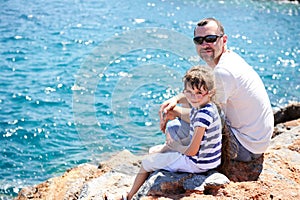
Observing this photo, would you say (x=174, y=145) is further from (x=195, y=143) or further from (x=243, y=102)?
(x=243, y=102)

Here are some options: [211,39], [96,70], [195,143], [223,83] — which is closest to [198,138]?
[195,143]

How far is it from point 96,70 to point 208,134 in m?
10.5

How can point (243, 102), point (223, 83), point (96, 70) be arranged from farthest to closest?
1. point (96, 70)
2. point (243, 102)
3. point (223, 83)

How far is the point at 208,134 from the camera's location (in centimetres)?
412

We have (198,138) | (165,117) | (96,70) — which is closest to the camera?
(198,138)

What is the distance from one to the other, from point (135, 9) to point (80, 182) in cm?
1825

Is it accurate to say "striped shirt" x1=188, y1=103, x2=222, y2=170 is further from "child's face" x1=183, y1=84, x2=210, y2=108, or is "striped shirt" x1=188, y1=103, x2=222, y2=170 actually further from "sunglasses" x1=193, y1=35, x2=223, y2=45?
"sunglasses" x1=193, y1=35, x2=223, y2=45

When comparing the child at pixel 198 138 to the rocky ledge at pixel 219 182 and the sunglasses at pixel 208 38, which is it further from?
the sunglasses at pixel 208 38

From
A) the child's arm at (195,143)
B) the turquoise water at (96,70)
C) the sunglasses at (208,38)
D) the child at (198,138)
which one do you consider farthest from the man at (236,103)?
the turquoise water at (96,70)

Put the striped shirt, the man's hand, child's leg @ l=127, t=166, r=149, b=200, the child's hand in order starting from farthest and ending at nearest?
1. the child's hand
2. child's leg @ l=127, t=166, r=149, b=200
3. the man's hand
4. the striped shirt

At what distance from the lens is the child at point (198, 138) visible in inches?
160

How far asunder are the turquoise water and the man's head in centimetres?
437

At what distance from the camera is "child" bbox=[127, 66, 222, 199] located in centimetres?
407

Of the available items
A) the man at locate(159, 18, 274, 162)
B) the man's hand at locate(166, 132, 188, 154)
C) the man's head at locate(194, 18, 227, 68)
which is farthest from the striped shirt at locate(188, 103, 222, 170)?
the man's head at locate(194, 18, 227, 68)
